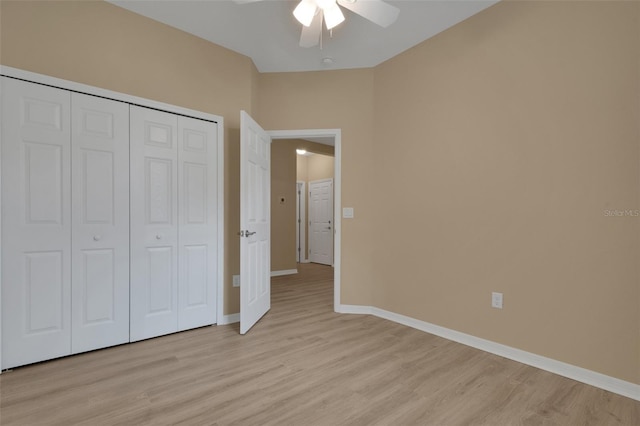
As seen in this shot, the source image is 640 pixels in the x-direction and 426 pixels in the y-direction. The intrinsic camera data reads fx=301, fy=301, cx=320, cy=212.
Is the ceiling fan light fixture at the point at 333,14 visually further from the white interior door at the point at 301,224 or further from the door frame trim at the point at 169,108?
the white interior door at the point at 301,224

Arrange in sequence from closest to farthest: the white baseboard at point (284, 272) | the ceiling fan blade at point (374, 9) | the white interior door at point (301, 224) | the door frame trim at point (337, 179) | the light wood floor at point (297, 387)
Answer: the light wood floor at point (297, 387), the ceiling fan blade at point (374, 9), the door frame trim at point (337, 179), the white baseboard at point (284, 272), the white interior door at point (301, 224)

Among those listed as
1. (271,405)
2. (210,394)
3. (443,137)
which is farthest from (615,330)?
(210,394)

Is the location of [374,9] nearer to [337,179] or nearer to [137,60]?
[337,179]

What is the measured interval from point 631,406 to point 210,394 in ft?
8.00

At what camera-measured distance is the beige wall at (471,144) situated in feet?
6.22

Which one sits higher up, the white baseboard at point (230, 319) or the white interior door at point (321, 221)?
the white interior door at point (321, 221)

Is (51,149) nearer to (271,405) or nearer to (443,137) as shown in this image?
(271,405)

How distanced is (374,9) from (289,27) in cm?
110

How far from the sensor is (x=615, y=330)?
6.12 feet

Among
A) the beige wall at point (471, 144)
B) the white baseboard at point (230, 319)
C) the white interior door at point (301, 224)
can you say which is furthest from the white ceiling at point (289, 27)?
the white interior door at point (301, 224)

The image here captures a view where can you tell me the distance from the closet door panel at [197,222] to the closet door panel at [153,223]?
62 millimetres

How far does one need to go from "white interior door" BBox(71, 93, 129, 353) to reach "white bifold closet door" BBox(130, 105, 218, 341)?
0.26 ft

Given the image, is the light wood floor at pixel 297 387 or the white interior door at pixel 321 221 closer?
the light wood floor at pixel 297 387

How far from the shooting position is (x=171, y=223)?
271 cm
